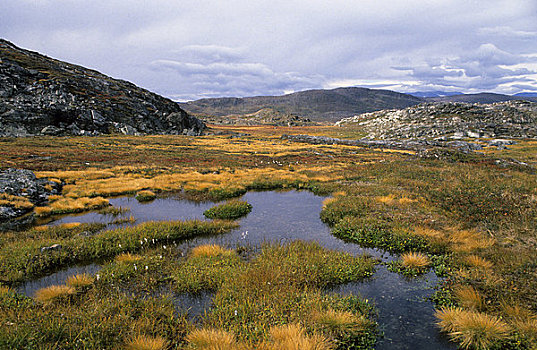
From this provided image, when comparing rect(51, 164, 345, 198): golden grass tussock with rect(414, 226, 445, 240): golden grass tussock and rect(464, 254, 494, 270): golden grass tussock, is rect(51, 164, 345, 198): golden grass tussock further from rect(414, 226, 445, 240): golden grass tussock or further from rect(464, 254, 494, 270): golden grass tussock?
rect(464, 254, 494, 270): golden grass tussock

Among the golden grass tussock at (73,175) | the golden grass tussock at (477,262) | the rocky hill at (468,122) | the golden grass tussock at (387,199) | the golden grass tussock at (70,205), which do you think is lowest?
the golden grass tussock at (477,262)

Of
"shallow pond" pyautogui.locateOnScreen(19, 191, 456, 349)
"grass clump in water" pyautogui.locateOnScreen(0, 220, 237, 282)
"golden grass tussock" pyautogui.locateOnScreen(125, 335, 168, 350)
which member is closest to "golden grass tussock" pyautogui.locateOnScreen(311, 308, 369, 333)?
"shallow pond" pyautogui.locateOnScreen(19, 191, 456, 349)

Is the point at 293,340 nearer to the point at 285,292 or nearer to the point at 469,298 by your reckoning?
the point at 285,292

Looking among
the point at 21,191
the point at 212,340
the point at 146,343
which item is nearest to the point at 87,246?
the point at 146,343

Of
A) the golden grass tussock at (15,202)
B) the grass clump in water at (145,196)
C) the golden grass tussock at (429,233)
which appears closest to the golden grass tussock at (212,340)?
the golden grass tussock at (429,233)

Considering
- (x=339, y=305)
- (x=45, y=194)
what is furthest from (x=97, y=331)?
(x=45, y=194)

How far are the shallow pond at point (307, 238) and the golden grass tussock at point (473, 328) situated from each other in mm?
383

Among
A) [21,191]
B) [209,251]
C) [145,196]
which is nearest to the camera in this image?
[209,251]

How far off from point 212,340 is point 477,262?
10494 millimetres

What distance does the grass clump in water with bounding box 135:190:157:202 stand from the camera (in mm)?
21938

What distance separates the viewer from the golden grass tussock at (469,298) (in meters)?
7.81

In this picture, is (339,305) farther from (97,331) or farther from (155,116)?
(155,116)

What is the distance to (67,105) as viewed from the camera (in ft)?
273

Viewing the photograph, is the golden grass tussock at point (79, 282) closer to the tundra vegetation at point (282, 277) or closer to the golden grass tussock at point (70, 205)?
the tundra vegetation at point (282, 277)
